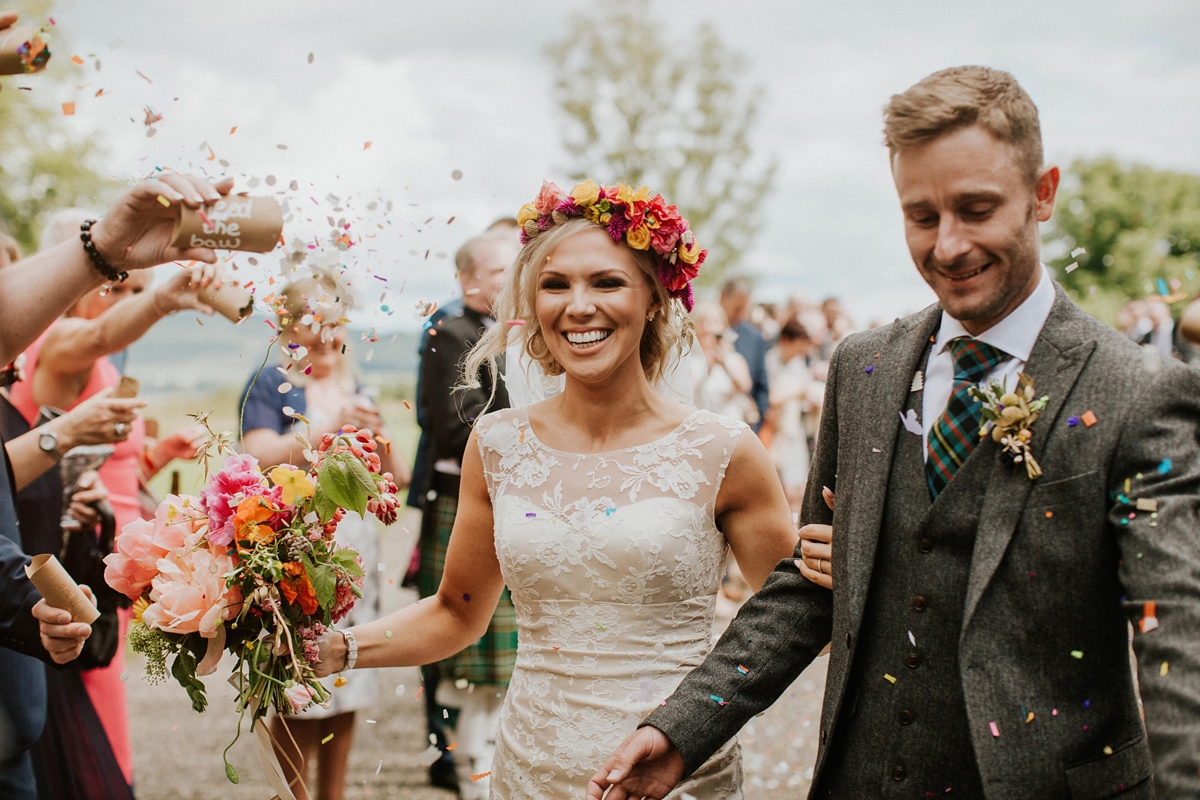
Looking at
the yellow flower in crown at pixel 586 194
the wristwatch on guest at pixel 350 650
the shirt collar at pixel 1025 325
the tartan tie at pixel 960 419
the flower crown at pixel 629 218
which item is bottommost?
the wristwatch on guest at pixel 350 650

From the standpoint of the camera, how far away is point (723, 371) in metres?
7.93

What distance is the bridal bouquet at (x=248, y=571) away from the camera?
A: 206cm

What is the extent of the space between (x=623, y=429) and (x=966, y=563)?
1.19 m

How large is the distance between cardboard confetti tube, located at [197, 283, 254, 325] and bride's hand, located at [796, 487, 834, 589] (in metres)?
1.76

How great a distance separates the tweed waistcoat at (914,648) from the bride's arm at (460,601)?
3.90 feet

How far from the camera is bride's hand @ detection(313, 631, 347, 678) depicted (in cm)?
232

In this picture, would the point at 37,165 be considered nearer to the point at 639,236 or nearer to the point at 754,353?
the point at 754,353

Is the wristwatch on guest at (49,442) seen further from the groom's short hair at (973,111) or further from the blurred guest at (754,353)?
the blurred guest at (754,353)

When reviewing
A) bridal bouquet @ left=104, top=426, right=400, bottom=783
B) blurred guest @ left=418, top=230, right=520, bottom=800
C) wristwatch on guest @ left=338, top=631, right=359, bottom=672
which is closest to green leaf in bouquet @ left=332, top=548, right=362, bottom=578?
bridal bouquet @ left=104, top=426, right=400, bottom=783

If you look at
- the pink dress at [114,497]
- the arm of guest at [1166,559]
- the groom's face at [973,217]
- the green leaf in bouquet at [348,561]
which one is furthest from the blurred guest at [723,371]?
the arm of guest at [1166,559]

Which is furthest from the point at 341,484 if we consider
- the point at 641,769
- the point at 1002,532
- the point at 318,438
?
the point at 318,438

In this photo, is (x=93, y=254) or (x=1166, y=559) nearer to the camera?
(x=1166, y=559)

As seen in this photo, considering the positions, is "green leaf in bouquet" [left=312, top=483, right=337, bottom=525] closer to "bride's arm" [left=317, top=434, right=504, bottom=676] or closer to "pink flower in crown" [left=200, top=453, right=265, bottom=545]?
"pink flower in crown" [left=200, top=453, right=265, bottom=545]

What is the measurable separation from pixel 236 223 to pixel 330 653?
1093 mm
